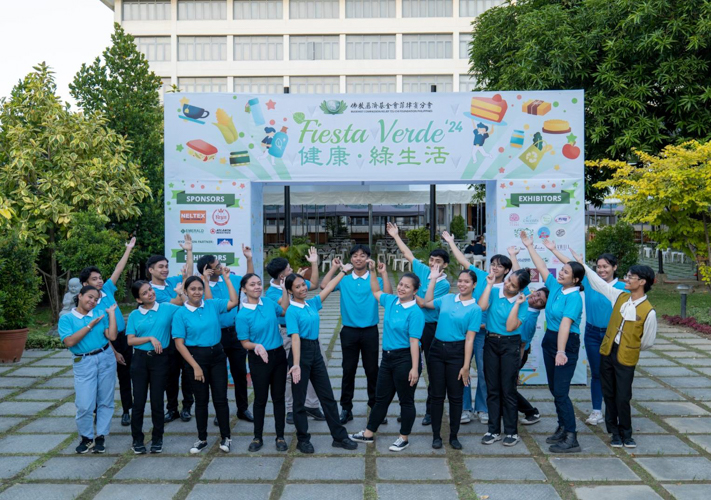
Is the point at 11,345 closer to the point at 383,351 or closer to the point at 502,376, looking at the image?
the point at 383,351

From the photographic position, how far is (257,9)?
35531 mm

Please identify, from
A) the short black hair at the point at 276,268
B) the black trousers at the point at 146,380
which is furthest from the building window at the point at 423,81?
the black trousers at the point at 146,380

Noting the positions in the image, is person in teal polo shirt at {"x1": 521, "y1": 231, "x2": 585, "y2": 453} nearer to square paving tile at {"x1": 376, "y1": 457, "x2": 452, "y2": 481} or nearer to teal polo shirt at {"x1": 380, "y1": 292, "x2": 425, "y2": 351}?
square paving tile at {"x1": 376, "y1": 457, "x2": 452, "y2": 481}

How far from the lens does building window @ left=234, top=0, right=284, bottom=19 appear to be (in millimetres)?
35500

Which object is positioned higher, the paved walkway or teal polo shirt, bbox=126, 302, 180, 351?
teal polo shirt, bbox=126, 302, 180, 351

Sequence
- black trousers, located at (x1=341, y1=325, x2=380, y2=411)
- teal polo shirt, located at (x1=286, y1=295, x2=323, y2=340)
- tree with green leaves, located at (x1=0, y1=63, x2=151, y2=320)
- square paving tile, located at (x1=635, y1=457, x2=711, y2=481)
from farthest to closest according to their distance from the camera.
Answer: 1. tree with green leaves, located at (x1=0, y1=63, x2=151, y2=320)
2. black trousers, located at (x1=341, y1=325, x2=380, y2=411)
3. teal polo shirt, located at (x1=286, y1=295, x2=323, y2=340)
4. square paving tile, located at (x1=635, y1=457, x2=711, y2=481)

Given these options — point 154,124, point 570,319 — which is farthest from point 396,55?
point 570,319

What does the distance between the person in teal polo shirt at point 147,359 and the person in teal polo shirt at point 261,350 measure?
603mm

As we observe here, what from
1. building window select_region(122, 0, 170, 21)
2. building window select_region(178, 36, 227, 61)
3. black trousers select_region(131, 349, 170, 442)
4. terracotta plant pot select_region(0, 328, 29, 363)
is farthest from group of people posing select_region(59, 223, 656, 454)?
building window select_region(122, 0, 170, 21)

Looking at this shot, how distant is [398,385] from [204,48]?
113 ft

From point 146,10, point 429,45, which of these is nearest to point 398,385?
point 429,45

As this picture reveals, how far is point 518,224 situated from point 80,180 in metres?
7.24

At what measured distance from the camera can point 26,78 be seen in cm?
1083

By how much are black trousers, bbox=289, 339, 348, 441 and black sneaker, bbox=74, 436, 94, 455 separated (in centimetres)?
170
